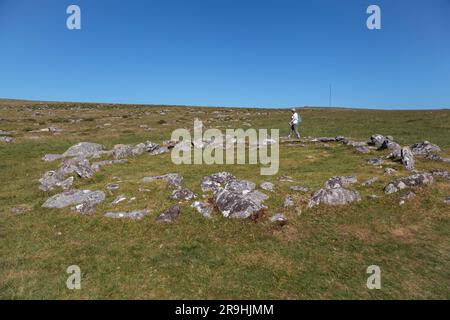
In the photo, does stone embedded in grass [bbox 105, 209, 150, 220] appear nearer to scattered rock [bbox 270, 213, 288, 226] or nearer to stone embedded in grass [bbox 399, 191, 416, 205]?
scattered rock [bbox 270, 213, 288, 226]

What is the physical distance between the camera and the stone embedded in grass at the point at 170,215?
67.2 feet

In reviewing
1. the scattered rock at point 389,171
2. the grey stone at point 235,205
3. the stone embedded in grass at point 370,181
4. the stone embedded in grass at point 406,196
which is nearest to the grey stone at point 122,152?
the grey stone at point 235,205

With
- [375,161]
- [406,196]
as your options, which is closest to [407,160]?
[375,161]

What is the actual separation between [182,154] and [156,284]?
83.0ft

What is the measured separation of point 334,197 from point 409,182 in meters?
6.27

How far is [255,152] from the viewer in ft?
126

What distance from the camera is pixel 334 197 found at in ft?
72.7

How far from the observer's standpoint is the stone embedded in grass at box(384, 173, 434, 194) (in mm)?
23337

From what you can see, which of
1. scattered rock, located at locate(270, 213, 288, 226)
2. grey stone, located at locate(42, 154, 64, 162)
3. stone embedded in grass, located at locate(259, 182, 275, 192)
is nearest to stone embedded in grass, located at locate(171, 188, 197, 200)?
stone embedded in grass, located at locate(259, 182, 275, 192)

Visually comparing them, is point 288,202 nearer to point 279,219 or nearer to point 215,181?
point 279,219
